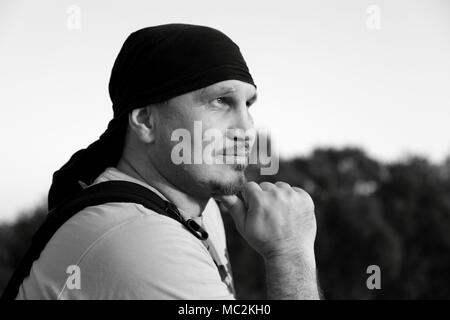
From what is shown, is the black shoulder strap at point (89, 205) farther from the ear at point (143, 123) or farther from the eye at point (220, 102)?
the eye at point (220, 102)

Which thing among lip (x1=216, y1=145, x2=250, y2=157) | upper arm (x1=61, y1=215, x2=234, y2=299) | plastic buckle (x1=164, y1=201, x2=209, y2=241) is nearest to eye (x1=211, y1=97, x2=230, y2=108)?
lip (x1=216, y1=145, x2=250, y2=157)

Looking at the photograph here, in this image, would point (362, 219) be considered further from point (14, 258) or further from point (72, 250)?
point (72, 250)

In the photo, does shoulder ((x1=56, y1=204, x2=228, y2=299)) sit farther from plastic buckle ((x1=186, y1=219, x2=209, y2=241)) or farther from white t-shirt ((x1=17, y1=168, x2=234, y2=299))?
plastic buckle ((x1=186, y1=219, x2=209, y2=241))

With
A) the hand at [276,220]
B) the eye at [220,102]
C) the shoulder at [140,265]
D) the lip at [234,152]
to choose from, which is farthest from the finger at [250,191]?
the shoulder at [140,265]

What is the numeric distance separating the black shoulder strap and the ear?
53 cm

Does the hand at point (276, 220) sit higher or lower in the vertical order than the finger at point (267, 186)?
lower

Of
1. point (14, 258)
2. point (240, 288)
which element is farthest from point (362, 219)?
point (14, 258)

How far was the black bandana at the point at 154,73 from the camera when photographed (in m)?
3.40

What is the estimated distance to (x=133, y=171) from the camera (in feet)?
11.7

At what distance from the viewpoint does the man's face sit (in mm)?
3436

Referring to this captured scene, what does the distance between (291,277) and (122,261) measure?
3.04 ft

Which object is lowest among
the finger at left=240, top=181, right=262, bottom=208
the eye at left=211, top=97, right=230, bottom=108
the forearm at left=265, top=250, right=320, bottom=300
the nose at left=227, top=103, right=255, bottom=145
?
the forearm at left=265, top=250, right=320, bottom=300

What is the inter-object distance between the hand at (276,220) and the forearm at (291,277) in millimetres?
Answer: 40
